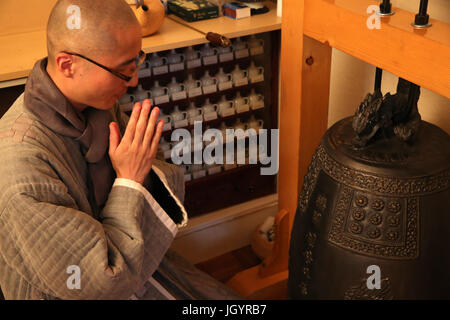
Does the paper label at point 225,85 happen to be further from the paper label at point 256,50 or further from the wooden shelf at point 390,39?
the wooden shelf at point 390,39

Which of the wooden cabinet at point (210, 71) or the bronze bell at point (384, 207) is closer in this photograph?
the bronze bell at point (384, 207)

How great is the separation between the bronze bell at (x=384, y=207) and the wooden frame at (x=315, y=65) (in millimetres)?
151

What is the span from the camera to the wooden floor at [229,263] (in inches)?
96.3

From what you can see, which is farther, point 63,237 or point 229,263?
point 229,263

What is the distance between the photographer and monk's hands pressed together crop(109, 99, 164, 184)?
54.0 inches

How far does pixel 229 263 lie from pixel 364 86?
3.44 ft

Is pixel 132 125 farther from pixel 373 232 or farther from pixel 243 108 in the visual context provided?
pixel 243 108

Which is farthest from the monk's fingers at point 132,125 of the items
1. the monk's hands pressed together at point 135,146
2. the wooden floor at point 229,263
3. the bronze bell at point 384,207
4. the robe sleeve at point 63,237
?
the wooden floor at point 229,263

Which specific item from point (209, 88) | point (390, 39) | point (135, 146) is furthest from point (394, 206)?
point (209, 88)

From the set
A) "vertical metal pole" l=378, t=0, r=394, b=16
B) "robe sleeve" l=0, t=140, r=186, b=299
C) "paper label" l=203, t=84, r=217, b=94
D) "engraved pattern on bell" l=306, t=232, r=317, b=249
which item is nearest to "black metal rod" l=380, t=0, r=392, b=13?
"vertical metal pole" l=378, t=0, r=394, b=16

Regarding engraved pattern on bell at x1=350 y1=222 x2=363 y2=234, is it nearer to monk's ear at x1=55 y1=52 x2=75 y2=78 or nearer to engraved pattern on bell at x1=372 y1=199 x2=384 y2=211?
engraved pattern on bell at x1=372 y1=199 x2=384 y2=211

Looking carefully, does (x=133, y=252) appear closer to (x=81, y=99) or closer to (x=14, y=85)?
(x=81, y=99)

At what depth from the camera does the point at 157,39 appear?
1938 mm
